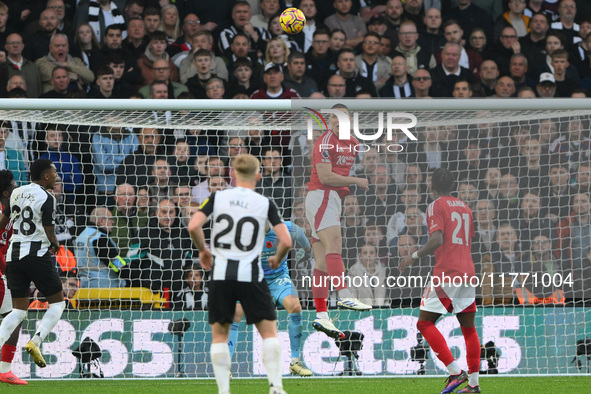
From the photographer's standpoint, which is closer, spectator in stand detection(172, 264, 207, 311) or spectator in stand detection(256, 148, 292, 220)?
spectator in stand detection(172, 264, 207, 311)

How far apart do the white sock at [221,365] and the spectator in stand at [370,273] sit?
373cm

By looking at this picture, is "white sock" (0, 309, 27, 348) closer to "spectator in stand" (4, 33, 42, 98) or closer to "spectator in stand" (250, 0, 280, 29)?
"spectator in stand" (4, 33, 42, 98)

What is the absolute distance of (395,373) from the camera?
376 inches

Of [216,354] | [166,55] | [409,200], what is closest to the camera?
[216,354]

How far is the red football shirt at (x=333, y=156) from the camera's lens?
8980 millimetres

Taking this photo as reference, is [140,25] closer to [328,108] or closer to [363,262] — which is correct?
[328,108]

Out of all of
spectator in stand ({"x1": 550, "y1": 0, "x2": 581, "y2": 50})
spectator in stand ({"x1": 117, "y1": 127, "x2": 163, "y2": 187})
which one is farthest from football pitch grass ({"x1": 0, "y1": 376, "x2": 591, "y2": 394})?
spectator in stand ({"x1": 550, "y1": 0, "x2": 581, "y2": 50})

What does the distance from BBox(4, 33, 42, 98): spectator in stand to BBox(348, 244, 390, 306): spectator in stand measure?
513 centimetres

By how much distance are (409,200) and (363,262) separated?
87 cm

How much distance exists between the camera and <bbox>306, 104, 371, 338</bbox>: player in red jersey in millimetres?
8922

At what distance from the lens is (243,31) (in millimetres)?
12547

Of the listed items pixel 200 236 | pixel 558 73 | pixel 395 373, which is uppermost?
pixel 558 73

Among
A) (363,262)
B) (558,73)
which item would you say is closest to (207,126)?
(363,262)

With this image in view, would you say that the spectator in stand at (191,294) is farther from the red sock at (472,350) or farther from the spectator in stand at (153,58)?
the spectator in stand at (153,58)
